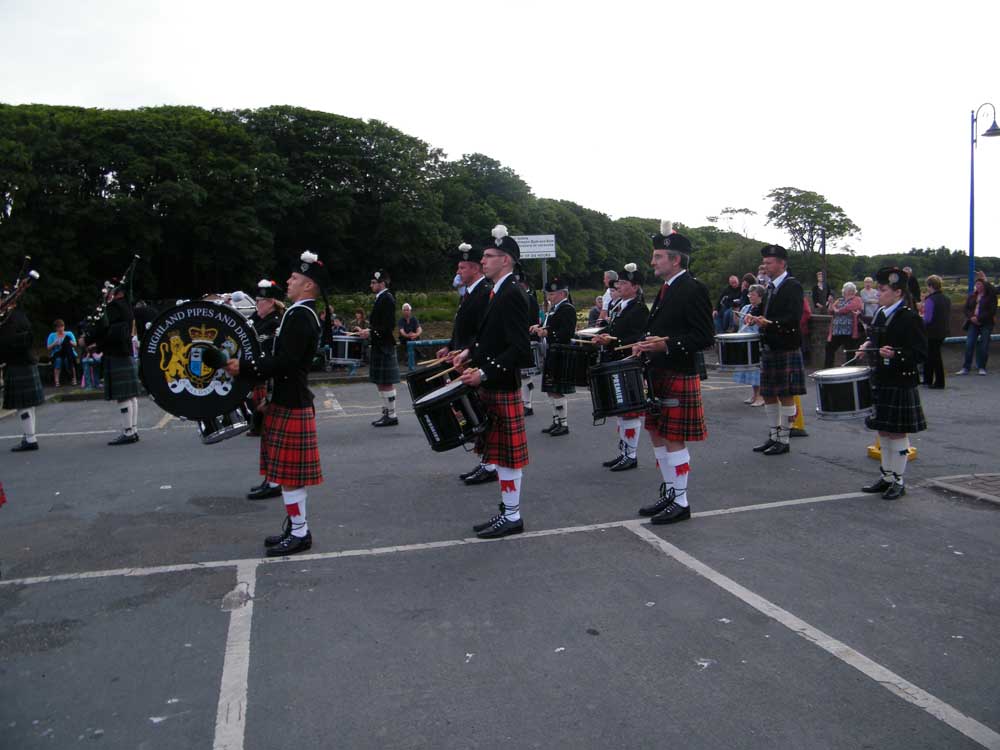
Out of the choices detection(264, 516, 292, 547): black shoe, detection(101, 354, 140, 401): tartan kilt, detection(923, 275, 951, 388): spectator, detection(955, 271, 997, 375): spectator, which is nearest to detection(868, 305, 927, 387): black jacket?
detection(264, 516, 292, 547): black shoe

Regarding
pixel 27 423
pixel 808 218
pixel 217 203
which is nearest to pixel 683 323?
pixel 27 423

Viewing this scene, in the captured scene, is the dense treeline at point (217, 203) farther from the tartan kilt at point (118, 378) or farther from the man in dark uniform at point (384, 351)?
the tartan kilt at point (118, 378)

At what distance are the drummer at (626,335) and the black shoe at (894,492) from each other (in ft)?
6.93

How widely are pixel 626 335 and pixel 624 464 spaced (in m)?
1.25

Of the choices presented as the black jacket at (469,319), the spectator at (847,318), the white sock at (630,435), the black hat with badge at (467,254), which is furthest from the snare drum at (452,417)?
the spectator at (847,318)

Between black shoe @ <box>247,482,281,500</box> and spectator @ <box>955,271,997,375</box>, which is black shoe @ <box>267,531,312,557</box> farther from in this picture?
spectator @ <box>955,271,997,375</box>

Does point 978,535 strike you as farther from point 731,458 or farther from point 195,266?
point 195,266

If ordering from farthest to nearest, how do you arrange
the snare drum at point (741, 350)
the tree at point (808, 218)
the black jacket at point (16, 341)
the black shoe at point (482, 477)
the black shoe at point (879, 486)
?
the tree at point (808, 218) → the black jacket at point (16, 341) → the snare drum at point (741, 350) → the black shoe at point (482, 477) → the black shoe at point (879, 486)

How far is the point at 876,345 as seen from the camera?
20.2ft

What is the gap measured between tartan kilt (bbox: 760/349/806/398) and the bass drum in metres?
5.25

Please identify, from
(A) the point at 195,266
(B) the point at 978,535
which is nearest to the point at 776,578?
(B) the point at 978,535

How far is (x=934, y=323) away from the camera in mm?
12844

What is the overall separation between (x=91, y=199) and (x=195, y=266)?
23.4ft

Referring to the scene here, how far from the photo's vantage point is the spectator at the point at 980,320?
13391 millimetres
